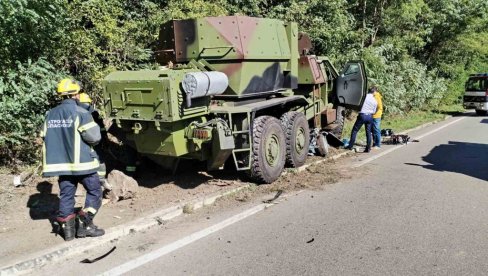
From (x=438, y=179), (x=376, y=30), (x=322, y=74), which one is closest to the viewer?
(x=438, y=179)

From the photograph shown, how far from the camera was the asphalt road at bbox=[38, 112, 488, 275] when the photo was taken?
14.5ft

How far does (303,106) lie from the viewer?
9.83 meters

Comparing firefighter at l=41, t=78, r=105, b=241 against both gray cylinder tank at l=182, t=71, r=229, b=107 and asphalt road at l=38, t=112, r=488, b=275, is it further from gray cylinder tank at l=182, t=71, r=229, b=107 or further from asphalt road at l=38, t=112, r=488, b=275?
gray cylinder tank at l=182, t=71, r=229, b=107

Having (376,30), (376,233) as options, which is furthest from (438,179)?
(376,30)

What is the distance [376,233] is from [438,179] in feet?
11.2

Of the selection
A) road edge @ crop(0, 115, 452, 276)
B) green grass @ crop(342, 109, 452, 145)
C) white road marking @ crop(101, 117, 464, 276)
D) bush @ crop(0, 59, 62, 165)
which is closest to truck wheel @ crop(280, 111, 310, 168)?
road edge @ crop(0, 115, 452, 276)

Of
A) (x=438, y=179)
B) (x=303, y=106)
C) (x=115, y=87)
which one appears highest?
(x=115, y=87)

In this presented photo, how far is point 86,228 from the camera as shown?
5109mm

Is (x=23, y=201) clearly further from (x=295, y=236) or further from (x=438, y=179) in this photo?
(x=438, y=179)

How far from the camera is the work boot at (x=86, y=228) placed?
16.6 feet

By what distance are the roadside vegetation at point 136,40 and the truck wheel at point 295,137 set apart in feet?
12.0

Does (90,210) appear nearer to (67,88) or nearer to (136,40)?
(67,88)

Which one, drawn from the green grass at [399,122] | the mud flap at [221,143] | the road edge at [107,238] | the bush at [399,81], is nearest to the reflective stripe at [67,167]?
the road edge at [107,238]

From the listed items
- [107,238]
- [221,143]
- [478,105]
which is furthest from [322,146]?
[478,105]
